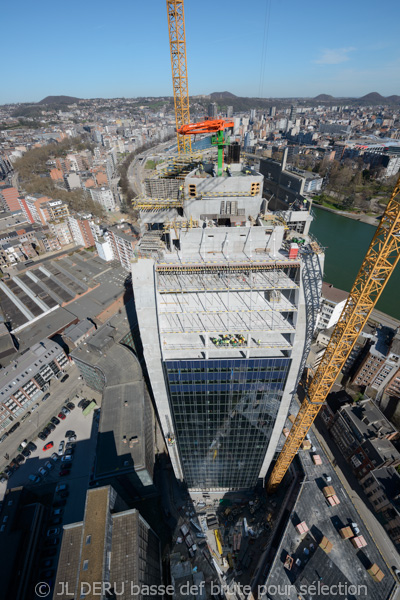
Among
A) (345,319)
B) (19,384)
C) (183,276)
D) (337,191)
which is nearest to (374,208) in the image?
(337,191)

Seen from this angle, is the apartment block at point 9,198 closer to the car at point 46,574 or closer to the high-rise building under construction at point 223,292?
the high-rise building under construction at point 223,292

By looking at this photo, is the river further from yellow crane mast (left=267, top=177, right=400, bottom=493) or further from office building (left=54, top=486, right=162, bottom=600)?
office building (left=54, top=486, right=162, bottom=600)

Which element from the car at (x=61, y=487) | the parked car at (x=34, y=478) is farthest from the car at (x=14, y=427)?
the car at (x=61, y=487)

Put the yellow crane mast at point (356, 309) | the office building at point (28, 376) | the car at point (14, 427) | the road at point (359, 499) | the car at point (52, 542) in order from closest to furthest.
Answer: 1. the yellow crane mast at point (356, 309)
2. the road at point (359, 499)
3. the car at point (52, 542)
4. the office building at point (28, 376)
5. the car at point (14, 427)

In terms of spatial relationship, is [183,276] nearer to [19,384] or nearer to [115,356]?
[115,356]

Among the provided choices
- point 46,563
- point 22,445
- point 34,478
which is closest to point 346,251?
point 34,478
